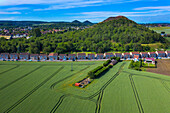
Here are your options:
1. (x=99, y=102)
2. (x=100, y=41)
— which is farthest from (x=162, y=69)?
(x=100, y=41)

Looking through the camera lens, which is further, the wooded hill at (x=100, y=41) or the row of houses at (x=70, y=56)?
the wooded hill at (x=100, y=41)

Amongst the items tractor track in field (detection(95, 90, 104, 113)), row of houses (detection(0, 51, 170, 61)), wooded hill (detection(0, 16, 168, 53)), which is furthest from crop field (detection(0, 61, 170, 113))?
wooded hill (detection(0, 16, 168, 53))

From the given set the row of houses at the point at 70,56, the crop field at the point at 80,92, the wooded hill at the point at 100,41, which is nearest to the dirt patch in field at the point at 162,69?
the crop field at the point at 80,92

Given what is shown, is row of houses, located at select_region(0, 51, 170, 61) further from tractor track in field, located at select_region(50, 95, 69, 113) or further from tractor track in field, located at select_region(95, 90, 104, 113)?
tractor track in field, located at select_region(50, 95, 69, 113)

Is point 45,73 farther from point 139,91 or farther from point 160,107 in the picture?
point 160,107

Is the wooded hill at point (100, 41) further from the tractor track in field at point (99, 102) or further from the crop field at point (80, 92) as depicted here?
the tractor track in field at point (99, 102)

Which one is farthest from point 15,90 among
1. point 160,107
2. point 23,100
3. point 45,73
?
point 160,107

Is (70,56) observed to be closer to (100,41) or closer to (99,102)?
(99,102)
